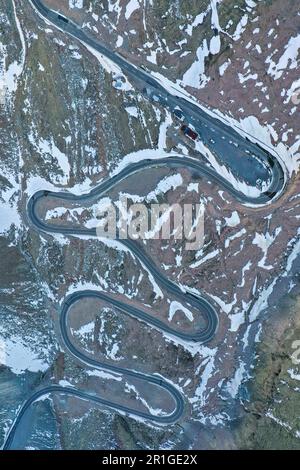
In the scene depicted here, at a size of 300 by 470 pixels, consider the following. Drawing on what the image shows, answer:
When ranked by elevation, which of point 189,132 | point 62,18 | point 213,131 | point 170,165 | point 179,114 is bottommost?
point 170,165

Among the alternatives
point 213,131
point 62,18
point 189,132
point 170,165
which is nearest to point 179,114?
point 189,132

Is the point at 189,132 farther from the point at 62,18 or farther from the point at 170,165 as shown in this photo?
the point at 62,18

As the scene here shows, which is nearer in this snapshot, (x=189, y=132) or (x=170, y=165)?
(x=189, y=132)

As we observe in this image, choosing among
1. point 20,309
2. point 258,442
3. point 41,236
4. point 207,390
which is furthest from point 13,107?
point 258,442

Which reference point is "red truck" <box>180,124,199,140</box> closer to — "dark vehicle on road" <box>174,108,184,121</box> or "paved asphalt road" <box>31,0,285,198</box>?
"paved asphalt road" <box>31,0,285,198</box>

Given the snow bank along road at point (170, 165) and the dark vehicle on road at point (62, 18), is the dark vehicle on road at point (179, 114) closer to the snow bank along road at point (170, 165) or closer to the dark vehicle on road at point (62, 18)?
the snow bank along road at point (170, 165)

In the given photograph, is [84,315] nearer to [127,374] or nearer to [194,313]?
[127,374]

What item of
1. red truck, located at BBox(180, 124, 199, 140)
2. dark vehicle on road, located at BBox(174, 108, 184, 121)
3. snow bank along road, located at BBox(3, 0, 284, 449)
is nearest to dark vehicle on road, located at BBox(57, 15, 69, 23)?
snow bank along road, located at BBox(3, 0, 284, 449)

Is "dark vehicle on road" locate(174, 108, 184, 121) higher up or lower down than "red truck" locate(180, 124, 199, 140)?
higher up

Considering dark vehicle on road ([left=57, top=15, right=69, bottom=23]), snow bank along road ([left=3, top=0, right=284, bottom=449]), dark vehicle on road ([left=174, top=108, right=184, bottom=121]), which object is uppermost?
→ dark vehicle on road ([left=57, top=15, right=69, bottom=23])
